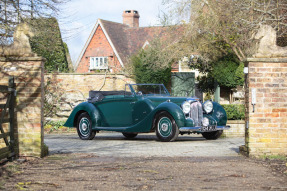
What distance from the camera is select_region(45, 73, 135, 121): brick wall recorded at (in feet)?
62.0

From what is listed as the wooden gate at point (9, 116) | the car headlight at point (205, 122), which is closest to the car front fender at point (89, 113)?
the car headlight at point (205, 122)

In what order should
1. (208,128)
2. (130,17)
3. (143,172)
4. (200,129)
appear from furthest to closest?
(130,17), (208,128), (200,129), (143,172)

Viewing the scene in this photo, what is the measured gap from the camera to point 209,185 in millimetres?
5352

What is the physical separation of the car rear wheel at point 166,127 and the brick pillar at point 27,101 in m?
4.08

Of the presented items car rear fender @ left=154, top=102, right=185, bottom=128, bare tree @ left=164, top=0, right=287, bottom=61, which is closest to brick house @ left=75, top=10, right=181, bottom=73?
bare tree @ left=164, top=0, right=287, bottom=61

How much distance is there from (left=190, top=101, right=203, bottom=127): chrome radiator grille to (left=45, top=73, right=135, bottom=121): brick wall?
27.3 feet

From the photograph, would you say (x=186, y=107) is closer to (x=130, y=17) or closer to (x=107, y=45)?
(x=107, y=45)

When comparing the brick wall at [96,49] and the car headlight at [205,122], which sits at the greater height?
the brick wall at [96,49]

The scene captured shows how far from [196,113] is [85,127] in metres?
3.39

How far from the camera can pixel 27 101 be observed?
7.80 metres

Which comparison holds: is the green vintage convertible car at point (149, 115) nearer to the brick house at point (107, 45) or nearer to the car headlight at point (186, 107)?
the car headlight at point (186, 107)

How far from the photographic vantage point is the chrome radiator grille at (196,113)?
37.7 ft

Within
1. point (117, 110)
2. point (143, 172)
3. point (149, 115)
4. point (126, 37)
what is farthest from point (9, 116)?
point (126, 37)

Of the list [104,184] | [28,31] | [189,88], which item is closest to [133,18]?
[189,88]
